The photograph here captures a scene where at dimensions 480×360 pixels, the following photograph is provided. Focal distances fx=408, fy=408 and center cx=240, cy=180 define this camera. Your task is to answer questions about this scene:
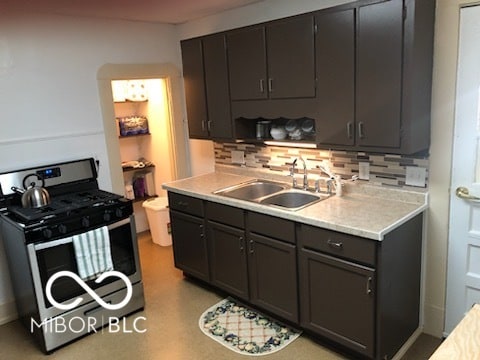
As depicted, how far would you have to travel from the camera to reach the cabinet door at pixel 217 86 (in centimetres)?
319

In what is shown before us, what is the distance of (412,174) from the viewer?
8.46 feet

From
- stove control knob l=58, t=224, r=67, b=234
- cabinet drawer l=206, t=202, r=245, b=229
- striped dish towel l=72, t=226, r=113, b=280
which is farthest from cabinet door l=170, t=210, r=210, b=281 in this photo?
stove control knob l=58, t=224, r=67, b=234

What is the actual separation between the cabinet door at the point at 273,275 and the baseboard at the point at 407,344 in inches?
25.0

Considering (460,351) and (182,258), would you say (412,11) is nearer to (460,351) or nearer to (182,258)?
(460,351)

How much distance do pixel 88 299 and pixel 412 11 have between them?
2700 mm

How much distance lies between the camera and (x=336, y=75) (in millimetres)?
2488

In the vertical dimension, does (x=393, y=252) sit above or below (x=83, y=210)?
below

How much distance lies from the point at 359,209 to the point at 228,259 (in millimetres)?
1076

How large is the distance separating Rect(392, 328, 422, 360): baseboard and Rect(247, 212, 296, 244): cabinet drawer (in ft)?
3.00

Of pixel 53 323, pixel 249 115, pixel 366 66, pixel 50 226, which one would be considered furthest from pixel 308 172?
pixel 53 323

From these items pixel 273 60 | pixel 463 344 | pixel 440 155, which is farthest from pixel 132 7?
pixel 463 344

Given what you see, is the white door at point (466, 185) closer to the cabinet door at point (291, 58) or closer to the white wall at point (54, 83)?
the cabinet door at point (291, 58)

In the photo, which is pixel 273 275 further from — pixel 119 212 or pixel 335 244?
pixel 119 212

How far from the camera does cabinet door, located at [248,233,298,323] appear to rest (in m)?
2.62
